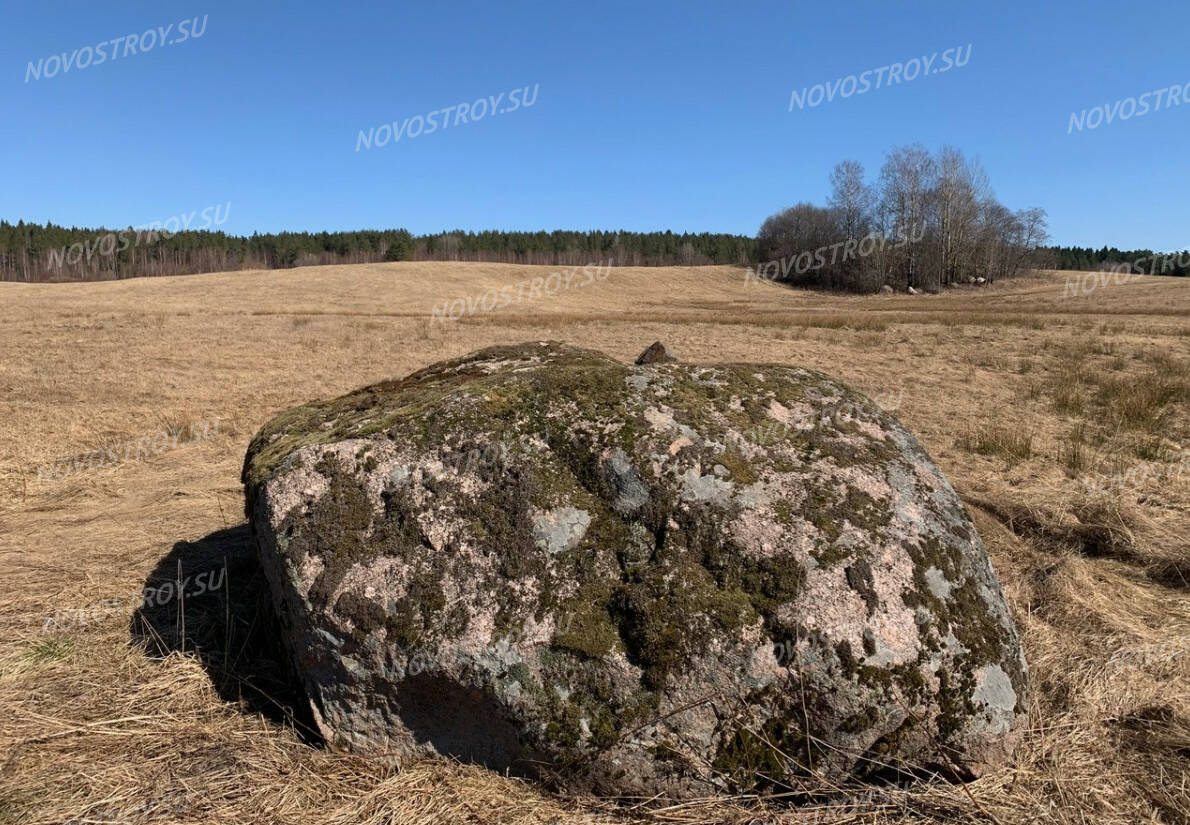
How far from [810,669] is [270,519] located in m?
2.52

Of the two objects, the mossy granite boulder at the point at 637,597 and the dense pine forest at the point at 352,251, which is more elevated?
the dense pine forest at the point at 352,251

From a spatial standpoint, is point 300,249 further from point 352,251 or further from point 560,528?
point 560,528

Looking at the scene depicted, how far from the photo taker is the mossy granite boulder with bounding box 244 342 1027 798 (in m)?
2.82

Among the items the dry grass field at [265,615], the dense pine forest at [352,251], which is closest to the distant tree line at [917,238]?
the dense pine forest at [352,251]

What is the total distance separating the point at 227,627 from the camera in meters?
4.12

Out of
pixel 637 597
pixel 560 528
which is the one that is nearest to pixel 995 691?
pixel 637 597

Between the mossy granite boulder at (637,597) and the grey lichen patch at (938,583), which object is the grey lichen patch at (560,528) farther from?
the grey lichen patch at (938,583)

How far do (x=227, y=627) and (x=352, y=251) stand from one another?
398ft

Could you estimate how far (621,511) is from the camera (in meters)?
3.27

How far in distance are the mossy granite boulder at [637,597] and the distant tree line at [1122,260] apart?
366ft

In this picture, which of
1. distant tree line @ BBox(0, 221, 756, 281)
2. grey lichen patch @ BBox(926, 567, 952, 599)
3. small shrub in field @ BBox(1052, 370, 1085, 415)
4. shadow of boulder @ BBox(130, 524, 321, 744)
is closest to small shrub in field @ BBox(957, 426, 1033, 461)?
small shrub in field @ BBox(1052, 370, 1085, 415)

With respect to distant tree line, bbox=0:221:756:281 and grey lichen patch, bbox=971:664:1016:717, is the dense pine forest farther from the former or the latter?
grey lichen patch, bbox=971:664:1016:717

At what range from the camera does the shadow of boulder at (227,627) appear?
3543 millimetres

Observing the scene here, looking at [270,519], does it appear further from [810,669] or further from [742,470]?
[810,669]
